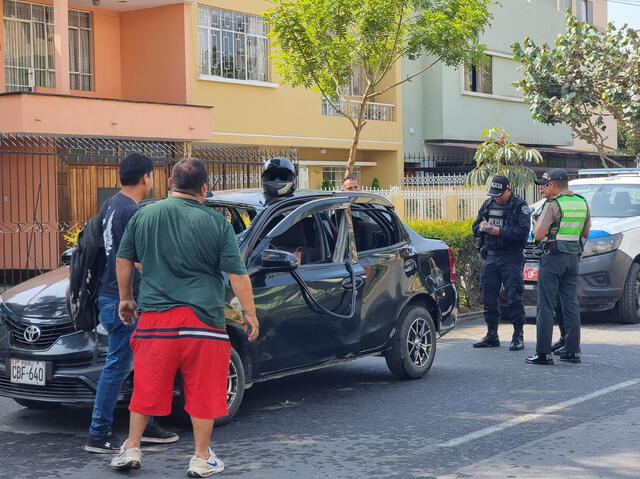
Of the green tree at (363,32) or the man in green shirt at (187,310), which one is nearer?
the man in green shirt at (187,310)

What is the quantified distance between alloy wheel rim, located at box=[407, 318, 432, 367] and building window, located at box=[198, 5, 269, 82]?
556 inches

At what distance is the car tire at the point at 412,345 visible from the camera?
898 centimetres

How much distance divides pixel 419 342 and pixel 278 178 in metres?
2.11

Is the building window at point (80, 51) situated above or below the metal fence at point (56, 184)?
above

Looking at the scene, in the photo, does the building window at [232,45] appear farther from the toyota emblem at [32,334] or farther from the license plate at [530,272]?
the toyota emblem at [32,334]

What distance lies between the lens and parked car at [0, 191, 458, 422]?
7051 mm

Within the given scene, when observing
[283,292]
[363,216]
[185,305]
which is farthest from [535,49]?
[185,305]

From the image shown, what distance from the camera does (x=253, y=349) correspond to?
24.2ft

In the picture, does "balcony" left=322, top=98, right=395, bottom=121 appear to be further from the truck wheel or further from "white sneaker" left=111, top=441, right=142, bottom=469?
"white sneaker" left=111, top=441, right=142, bottom=469

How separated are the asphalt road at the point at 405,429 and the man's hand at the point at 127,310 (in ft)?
2.96

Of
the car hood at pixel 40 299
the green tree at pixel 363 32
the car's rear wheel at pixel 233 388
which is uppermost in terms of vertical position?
the green tree at pixel 363 32

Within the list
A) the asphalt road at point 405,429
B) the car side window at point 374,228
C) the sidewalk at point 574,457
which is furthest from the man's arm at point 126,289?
the car side window at point 374,228

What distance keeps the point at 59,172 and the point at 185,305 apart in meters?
15.8

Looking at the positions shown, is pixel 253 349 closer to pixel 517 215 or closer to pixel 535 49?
pixel 517 215
